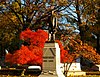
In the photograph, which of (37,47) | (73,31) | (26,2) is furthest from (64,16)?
(37,47)

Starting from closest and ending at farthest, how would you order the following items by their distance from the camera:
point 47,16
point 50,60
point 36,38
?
point 50,60
point 36,38
point 47,16

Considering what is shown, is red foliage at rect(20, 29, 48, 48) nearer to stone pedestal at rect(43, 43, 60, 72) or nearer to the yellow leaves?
the yellow leaves

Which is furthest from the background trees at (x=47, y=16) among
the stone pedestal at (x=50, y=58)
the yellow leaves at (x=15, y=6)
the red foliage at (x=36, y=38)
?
the stone pedestal at (x=50, y=58)

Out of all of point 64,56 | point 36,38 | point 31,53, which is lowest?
point 64,56

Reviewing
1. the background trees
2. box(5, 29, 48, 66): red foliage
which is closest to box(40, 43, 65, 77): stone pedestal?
box(5, 29, 48, 66): red foliage

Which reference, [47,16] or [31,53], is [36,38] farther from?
[47,16]

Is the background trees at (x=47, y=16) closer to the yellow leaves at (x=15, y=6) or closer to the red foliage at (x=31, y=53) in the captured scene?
the yellow leaves at (x=15, y=6)

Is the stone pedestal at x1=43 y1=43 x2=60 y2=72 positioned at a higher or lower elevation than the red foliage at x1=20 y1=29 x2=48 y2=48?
lower

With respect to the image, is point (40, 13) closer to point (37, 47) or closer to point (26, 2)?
point (26, 2)

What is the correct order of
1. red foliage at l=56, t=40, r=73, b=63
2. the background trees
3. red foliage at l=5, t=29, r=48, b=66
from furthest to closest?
the background trees → red foliage at l=5, t=29, r=48, b=66 → red foliage at l=56, t=40, r=73, b=63

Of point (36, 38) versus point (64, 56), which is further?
point (36, 38)

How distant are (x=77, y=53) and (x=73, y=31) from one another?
15361 millimetres

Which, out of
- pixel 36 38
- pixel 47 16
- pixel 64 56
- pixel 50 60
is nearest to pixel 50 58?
pixel 50 60

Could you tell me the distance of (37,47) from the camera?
27344 mm
